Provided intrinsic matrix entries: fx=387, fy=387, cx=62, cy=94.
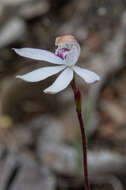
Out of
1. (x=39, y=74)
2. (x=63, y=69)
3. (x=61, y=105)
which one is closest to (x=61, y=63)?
(x=63, y=69)

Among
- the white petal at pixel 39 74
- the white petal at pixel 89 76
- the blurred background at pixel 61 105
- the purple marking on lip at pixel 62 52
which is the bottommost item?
the white petal at pixel 89 76

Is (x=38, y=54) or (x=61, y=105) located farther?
(x=61, y=105)

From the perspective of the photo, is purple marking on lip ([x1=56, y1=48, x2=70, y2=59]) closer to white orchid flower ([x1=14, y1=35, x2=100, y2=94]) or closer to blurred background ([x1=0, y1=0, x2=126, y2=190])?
white orchid flower ([x1=14, y1=35, x2=100, y2=94])

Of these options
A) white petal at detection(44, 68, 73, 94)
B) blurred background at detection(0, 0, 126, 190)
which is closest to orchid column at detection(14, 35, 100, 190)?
white petal at detection(44, 68, 73, 94)

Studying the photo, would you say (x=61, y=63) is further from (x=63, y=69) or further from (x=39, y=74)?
(x=39, y=74)

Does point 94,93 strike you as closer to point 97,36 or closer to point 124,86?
point 124,86

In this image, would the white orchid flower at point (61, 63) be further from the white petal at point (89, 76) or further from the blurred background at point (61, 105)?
the blurred background at point (61, 105)

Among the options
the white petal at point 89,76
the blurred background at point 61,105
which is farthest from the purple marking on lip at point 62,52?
the blurred background at point 61,105
